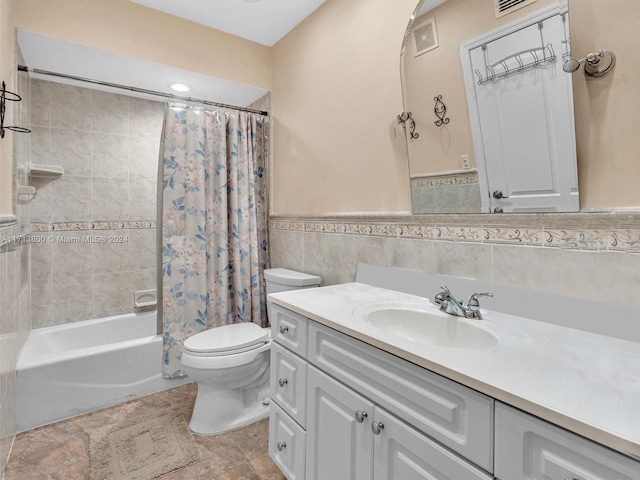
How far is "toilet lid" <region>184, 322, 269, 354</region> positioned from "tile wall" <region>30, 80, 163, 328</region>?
1.27 m

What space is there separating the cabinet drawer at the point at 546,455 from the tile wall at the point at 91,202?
2.93 m

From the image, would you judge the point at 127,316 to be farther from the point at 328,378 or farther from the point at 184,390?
the point at 328,378

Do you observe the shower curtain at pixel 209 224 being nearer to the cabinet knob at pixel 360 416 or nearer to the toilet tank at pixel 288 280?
the toilet tank at pixel 288 280

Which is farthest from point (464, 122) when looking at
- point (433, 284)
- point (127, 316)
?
point (127, 316)

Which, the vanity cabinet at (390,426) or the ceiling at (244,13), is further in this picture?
the ceiling at (244,13)

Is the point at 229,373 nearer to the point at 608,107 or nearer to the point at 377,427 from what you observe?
the point at 377,427

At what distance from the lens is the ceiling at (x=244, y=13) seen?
2.05 metres

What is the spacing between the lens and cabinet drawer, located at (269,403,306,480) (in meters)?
1.25

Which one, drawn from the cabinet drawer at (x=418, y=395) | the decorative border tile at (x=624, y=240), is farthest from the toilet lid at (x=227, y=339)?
the decorative border tile at (x=624, y=240)

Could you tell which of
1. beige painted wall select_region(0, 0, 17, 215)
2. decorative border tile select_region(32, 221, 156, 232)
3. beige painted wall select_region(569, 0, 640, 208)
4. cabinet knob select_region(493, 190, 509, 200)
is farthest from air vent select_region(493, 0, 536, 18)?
decorative border tile select_region(32, 221, 156, 232)

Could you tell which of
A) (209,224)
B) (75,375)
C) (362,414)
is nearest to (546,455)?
(362,414)

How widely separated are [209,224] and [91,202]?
1120 millimetres

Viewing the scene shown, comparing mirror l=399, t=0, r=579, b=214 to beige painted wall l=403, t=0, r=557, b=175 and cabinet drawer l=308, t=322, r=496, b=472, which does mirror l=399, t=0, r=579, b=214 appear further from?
cabinet drawer l=308, t=322, r=496, b=472

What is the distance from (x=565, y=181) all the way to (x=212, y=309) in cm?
212
